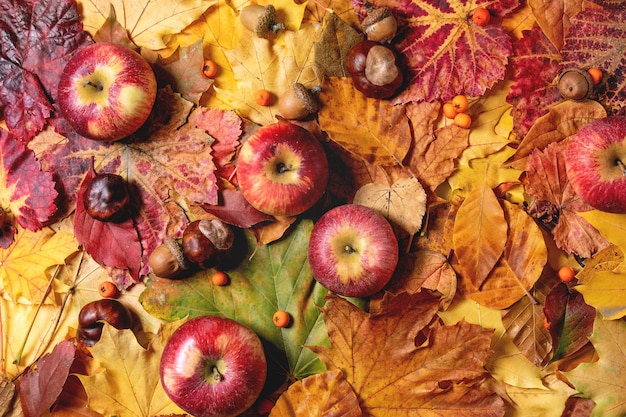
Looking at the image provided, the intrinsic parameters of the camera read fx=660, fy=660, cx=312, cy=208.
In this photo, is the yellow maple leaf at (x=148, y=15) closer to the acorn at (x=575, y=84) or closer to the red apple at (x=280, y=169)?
the red apple at (x=280, y=169)

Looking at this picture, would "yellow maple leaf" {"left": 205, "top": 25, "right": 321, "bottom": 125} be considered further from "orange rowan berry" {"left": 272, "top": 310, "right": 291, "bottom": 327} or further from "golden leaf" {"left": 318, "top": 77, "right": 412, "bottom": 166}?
"orange rowan berry" {"left": 272, "top": 310, "right": 291, "bottom": 327}

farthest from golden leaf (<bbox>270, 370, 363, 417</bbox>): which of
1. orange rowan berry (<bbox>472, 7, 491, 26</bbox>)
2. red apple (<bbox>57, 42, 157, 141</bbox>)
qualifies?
orange rowan berry (<bbox>472, 7, 491, 26</bbox>)

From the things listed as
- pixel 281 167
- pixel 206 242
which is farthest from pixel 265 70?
pixel 206 242

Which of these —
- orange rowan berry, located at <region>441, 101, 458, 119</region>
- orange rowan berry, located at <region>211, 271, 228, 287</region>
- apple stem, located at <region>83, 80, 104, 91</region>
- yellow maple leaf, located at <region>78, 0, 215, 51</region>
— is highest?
yellow maple leaf, located at <region>78, 0, 215, 51</region>

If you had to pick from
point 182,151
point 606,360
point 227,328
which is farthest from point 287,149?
point 606,360

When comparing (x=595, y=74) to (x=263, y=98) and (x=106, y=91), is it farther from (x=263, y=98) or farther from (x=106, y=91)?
(x=106, y=91)

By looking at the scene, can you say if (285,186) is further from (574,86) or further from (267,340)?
(574,86)

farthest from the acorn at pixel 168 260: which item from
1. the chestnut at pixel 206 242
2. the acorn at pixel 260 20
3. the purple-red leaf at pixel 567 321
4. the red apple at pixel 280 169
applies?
the purple-red leaf at pixel 567 321
